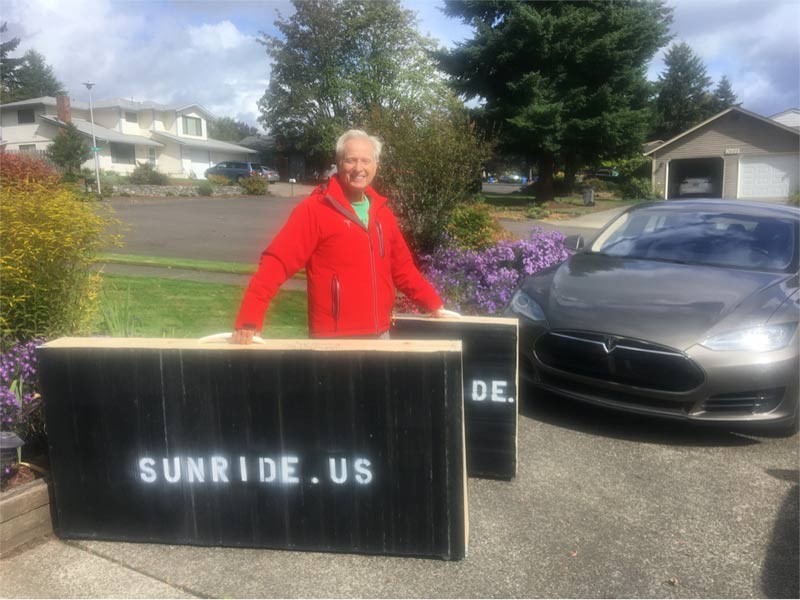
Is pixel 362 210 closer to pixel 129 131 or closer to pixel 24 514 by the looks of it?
pixel 24 514

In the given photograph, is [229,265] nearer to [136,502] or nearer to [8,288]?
[8,288]

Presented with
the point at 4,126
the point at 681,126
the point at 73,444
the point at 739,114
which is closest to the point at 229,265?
the point at 73,444

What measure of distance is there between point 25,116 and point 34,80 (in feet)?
137

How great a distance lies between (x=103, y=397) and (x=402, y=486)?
1353 mm

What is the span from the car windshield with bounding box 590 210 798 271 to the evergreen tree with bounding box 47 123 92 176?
3428 cm

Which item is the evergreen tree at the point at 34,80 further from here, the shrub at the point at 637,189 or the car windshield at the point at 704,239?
the car windshield at the point at 704,239

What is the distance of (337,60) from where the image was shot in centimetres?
5569

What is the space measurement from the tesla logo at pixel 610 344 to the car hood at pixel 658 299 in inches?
1.9

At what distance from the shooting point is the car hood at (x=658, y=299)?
14.0 ft

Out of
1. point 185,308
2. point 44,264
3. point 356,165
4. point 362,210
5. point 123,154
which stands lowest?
point 185,308

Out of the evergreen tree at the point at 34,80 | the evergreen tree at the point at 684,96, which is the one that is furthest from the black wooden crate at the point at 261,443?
the evergreen tree at the point at 34,80

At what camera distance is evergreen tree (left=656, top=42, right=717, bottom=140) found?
70625mm

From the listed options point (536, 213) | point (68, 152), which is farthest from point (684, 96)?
point (68, 152)

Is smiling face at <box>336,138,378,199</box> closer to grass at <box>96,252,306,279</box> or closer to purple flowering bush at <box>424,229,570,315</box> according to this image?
purple flowering bush at <box>424,229,570,315</box>
